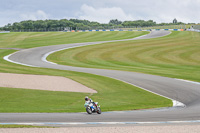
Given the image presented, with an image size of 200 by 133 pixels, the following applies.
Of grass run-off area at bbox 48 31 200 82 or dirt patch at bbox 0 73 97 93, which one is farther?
grass run-off area at bbox 48 31 200 82

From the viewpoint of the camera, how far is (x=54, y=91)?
78.9ft

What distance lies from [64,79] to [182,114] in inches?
609

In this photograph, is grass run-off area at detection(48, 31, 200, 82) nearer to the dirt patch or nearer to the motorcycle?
the dirt patch

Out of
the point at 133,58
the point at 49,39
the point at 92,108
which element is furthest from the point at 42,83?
the point at 49,39

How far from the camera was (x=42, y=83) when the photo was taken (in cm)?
2711

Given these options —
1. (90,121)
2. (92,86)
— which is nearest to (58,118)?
(90,121)

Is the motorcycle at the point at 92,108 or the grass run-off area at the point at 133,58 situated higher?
the motorcycle at the point at 92,108

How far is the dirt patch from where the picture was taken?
25.2 metres

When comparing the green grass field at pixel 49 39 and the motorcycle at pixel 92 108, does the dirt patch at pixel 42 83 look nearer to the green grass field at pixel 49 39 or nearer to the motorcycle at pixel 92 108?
the motorcycle at pixel 92 108

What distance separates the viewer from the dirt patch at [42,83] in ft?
82.7

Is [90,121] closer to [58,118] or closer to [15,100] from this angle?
[58,118]

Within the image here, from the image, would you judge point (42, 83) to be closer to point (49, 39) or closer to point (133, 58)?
point (133, 58)

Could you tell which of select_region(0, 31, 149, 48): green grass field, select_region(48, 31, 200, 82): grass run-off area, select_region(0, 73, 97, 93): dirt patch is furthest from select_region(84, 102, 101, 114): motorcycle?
select_region(0, 31, 149, 48): green grass field

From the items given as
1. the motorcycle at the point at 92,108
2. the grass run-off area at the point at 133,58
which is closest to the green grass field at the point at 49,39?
the grass run-off area at the point at 133,58
